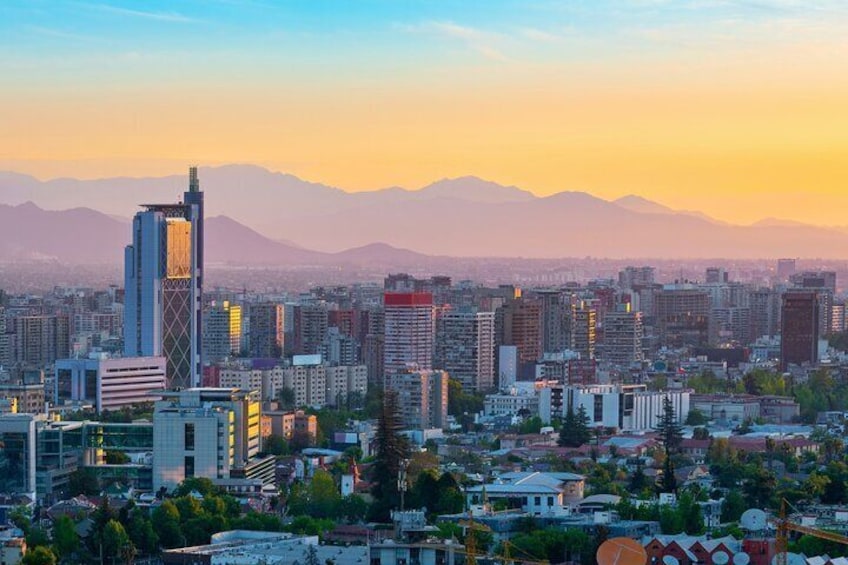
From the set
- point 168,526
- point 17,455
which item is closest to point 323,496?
point 168,526

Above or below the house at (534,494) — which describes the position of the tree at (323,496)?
below

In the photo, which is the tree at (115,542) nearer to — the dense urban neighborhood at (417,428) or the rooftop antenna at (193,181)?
the dense urban neighborhood at (417,428)

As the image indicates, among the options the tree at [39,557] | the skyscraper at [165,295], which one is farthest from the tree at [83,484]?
the skyscraper at [165,295]

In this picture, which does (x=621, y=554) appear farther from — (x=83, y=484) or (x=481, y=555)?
(x=83, y=484)

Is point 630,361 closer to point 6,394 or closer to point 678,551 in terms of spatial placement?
point 6,394

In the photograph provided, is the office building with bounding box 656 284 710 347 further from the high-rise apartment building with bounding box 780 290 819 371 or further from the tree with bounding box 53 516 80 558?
the tree with bounding box 53 516 80 558

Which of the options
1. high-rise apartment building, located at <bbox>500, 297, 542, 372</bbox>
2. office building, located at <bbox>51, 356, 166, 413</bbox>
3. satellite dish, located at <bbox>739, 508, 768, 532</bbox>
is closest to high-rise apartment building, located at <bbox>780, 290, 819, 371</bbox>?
high-rise apartment building, located at <bbox>500, 297, 542, 372</bbox>
